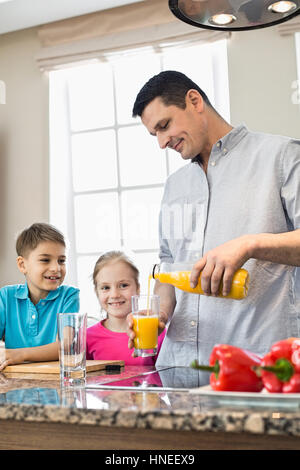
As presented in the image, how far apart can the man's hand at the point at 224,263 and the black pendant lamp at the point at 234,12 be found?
22.4 inches

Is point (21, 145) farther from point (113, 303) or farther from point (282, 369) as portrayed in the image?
point (282, 369)

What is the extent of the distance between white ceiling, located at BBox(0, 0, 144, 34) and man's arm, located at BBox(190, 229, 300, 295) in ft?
7.66

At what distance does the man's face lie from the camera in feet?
5.68

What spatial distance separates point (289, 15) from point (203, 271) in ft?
2.25

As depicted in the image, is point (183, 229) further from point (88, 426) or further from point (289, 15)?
point (88, 426)

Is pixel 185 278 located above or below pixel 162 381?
above

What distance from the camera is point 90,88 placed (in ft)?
11.7

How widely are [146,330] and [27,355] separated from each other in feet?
1.66

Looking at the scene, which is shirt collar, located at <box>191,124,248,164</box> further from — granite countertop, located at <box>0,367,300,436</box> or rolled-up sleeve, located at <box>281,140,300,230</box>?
granite countertop, located at <box>0,367,300,436</box>

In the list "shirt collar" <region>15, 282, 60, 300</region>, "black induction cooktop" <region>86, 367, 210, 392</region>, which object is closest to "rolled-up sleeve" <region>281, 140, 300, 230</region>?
"black induction cooktop" <region>86, 367, 210, 392</region>

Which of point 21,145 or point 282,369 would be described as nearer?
point 282,369

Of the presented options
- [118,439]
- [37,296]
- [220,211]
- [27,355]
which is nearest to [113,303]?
[37,296]

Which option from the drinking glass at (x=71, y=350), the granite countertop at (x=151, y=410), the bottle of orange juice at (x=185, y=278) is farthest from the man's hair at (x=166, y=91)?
the granite countertop at (x=151, y=410)

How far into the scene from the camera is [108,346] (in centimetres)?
223
